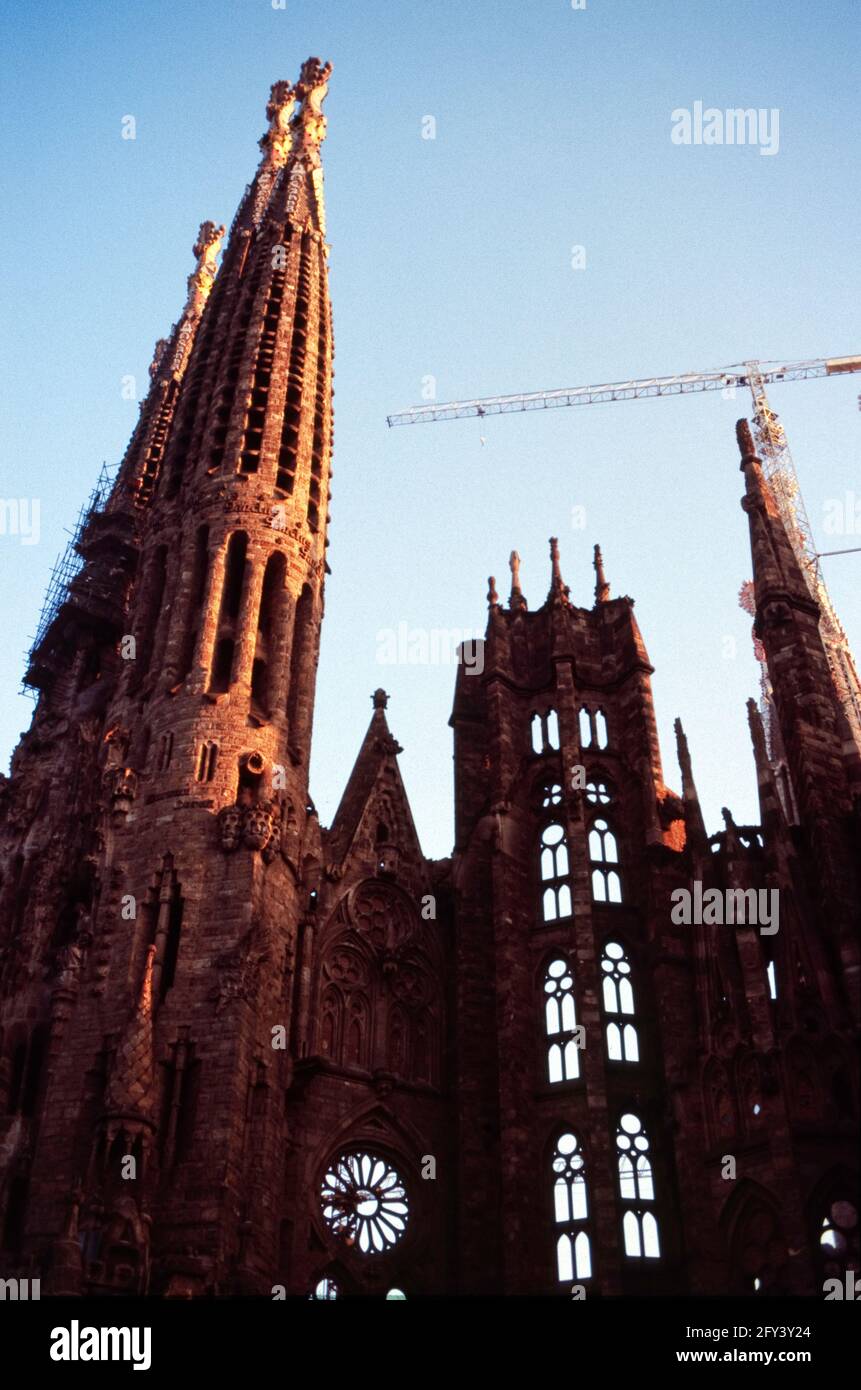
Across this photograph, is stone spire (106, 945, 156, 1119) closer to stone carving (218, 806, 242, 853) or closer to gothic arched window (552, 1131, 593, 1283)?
stone carving (218, 806, 242, 853)

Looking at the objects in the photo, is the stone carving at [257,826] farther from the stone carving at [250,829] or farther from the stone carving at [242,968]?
the stone carving at [242,968]

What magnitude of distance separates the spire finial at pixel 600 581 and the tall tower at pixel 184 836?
9304mm

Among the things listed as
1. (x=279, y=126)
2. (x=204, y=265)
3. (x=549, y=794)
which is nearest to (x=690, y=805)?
(x=549, y=794)

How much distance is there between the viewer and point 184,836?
38.1 meters

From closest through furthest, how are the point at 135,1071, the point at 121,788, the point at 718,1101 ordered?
the point at 135,1071
the point at 718,1101
the point at 121,788

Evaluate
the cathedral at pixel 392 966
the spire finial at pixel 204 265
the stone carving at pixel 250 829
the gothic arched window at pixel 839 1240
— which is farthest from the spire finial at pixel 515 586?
A: the spire finial at pixel 204 265

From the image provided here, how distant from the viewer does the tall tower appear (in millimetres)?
31766

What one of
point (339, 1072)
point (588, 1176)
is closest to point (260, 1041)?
point (339, 1072)

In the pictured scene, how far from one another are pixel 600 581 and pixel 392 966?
→ 16.3 meters

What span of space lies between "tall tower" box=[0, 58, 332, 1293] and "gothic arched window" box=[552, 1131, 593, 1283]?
6876 mm

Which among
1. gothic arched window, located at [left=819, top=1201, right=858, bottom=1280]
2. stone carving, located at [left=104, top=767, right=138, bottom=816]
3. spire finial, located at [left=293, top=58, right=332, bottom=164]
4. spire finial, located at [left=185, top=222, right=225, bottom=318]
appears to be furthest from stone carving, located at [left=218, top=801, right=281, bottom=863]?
spire finial, located at [left=185, top=222, right=225, bottom=318]

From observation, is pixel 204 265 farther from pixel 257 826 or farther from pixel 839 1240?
pixel 839 1240

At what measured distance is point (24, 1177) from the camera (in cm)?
3362

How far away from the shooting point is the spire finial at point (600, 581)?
160 ft
